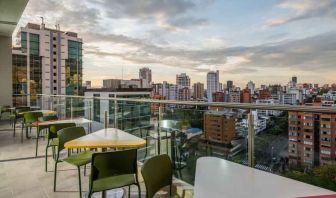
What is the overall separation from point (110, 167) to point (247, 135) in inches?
49.8

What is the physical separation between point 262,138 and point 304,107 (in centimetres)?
44

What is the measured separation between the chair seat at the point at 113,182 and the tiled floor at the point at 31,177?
69cm

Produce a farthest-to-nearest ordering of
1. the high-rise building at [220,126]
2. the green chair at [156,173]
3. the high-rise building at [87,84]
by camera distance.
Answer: the high-rise building at [87,84] < the high-rise building at [220,126] < the green chair at [156,173]

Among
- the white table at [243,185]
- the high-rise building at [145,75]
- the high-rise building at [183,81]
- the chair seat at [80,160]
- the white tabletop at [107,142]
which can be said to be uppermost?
the high-rise building at [145,75]

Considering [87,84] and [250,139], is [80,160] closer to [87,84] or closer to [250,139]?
[250,139]

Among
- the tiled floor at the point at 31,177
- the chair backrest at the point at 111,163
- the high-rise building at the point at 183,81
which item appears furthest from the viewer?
the high-rise building at the point at 183,81

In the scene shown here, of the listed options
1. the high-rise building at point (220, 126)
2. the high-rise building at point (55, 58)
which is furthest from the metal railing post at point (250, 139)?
the high-rise building at point (55, 58)

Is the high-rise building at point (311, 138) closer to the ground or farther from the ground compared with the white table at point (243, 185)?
farther from the ground

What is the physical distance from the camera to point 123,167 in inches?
79.4

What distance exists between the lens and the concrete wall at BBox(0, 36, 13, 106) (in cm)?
903

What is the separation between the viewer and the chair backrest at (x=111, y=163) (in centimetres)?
194

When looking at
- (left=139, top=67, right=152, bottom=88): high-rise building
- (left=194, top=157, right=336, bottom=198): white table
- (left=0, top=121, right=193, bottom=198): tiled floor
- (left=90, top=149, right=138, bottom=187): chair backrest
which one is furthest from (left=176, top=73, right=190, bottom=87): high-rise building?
(left=194, top=157, right=336, bottom=198): white table

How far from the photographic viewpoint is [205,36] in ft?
41.8

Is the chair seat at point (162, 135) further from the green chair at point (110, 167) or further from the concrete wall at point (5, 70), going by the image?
the concrete wall at point (5, 70)
